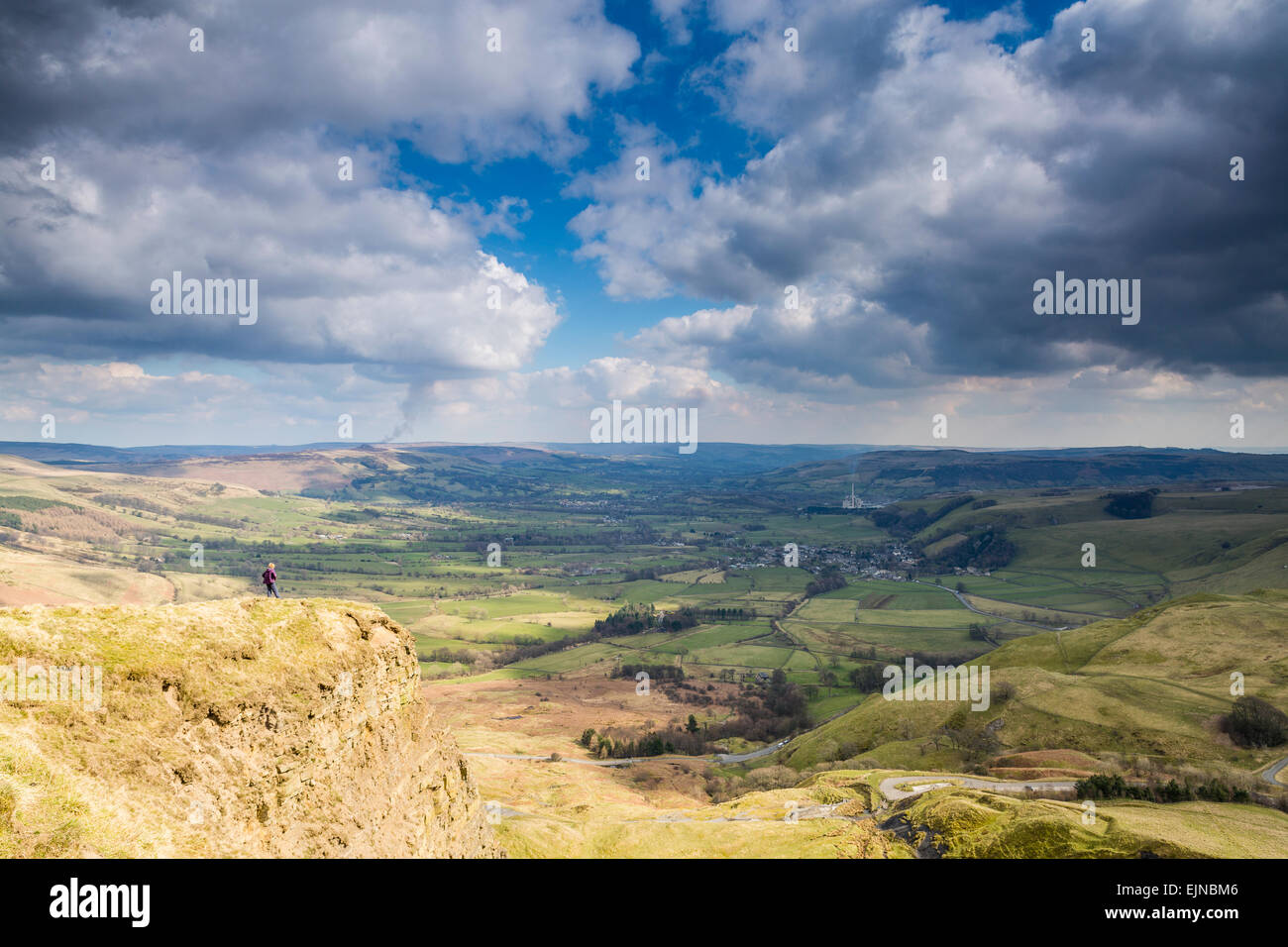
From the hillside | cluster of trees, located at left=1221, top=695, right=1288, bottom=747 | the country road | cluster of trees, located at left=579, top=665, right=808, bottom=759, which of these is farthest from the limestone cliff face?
cluster of trees, located at left=1221, top=695, right=1288, bottom=747

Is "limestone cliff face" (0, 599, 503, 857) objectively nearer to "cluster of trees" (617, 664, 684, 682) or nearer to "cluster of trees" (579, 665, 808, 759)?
"cluster of trees" (579, 665, 808, 759)

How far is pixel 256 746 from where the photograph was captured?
76.0ft

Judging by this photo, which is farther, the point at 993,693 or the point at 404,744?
the point at 993,693

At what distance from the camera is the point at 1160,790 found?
55.7 m

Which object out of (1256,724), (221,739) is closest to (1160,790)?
(1256,724)

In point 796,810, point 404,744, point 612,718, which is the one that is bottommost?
point 612,718

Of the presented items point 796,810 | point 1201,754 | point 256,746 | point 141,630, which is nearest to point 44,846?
point 256,746

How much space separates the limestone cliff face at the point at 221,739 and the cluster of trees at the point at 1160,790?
62.6 metres

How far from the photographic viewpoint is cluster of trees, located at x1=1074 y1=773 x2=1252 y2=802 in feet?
177

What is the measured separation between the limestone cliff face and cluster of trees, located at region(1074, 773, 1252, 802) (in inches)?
2466

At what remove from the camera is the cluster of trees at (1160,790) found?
177 ft

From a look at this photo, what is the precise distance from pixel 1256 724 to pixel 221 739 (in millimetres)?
106139

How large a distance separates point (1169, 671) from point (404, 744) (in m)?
120
